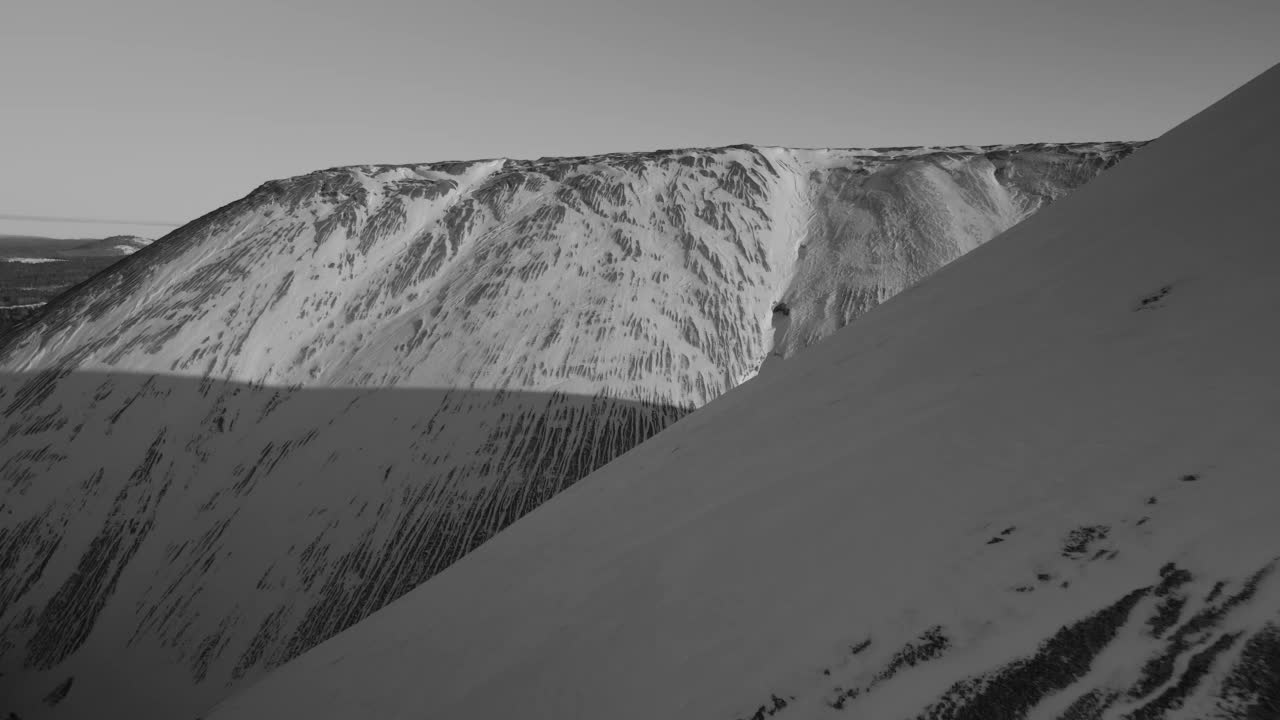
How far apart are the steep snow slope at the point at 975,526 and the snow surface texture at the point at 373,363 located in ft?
47.1

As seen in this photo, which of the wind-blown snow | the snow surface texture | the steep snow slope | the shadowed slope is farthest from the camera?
the wind-blown snow

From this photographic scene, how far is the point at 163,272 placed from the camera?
36531 mm

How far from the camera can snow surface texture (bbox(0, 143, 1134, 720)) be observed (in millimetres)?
24297

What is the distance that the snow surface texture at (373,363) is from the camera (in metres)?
Result: 24.3

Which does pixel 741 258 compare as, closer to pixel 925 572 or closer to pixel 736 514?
pixel 736 514

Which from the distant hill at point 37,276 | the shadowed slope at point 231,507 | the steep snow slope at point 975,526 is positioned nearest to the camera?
the steep snow slope at point 975,526

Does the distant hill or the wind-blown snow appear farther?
the wind-blown snow

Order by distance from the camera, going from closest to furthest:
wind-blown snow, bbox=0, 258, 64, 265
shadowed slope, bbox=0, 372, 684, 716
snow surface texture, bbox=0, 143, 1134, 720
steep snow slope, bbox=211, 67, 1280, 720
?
steep snow slope, bbox=211, 67, 1280, 720, shadowed slope, bbox=0, 372, 684, 716, snow surface texture, bbox=0, 143, 1134, 720, wind-blown snow, bbox=0, 258, 64, 265

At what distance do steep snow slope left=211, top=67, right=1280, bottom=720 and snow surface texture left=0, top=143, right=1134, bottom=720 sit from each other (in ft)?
47.1

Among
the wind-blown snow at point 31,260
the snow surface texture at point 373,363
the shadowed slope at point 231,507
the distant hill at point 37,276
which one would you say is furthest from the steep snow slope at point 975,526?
the wind-blown snow at point 31,260

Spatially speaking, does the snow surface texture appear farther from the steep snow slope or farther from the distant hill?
the distant hill

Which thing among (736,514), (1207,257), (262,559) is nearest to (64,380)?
(262,559)

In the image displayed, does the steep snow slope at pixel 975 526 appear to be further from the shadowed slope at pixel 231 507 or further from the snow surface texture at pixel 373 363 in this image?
the snow surface texture at pixel 373 363

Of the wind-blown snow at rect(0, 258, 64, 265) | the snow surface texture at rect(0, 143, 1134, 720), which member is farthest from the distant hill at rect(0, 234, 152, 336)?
the snow surface texture at rect(0, 143, 1134, 720)
